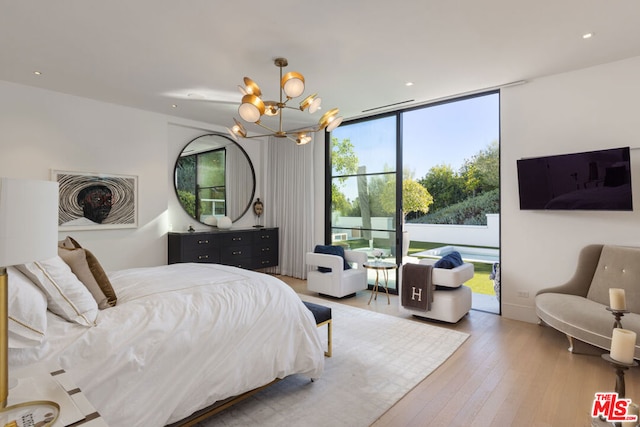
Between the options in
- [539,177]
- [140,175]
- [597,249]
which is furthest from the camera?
[140,175]

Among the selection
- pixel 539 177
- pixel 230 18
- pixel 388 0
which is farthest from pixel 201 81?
pixel 539 177

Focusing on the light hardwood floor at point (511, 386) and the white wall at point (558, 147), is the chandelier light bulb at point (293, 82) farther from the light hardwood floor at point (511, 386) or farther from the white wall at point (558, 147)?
the white wall at point (558, 147)

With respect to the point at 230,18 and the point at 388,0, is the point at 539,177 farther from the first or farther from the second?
the point at 230,18

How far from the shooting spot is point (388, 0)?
2.36 meters

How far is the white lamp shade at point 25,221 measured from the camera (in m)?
0.96

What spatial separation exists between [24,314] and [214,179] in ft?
15.3

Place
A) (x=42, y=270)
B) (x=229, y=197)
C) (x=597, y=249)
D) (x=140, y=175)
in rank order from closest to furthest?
(x=42, y=270)
(x=597, y=249)
(x=140, y=175)
(x=229, y=197)

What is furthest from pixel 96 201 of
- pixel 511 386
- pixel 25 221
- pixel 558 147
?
pixel 558 147

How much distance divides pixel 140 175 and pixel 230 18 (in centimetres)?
321

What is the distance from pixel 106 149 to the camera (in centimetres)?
457

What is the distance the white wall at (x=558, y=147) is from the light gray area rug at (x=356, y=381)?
1249 millimetres

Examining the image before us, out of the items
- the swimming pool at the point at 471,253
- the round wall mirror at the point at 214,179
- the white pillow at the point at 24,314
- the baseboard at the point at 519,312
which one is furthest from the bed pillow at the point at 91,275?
the swimming pool at the point at 471,253

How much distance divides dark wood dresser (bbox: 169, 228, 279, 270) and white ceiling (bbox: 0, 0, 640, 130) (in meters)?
2.19

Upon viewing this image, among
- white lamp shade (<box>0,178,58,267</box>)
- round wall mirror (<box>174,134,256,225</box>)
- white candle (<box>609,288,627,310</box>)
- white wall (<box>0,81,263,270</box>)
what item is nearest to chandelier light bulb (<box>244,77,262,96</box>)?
white lamp shade (<box>0,178,58,267</box>)
